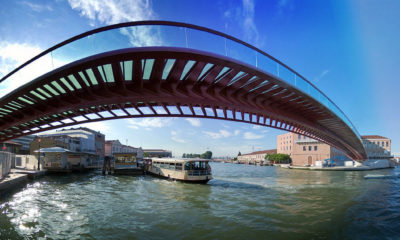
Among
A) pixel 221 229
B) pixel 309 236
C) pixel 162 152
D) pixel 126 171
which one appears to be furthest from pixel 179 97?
pixel 162 152

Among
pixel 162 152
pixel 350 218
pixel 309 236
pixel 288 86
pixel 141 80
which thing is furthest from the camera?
pixel 162 152

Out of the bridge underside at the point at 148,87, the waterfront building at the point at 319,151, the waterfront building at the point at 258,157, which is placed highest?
the bridge underside at the point at 148,87

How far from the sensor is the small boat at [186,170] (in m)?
22.5

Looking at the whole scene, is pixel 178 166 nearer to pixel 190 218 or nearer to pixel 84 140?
pixel 190 218

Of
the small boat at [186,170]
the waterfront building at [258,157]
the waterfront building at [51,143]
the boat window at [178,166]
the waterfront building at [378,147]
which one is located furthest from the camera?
the waterfront building at [258,157]

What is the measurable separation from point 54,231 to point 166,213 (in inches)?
180

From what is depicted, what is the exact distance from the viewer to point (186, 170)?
22.9 metres

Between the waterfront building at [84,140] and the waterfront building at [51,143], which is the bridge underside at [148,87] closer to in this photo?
the waterfront building at [51,143]

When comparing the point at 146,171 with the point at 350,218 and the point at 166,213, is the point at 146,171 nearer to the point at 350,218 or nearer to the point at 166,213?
the point at 166,213

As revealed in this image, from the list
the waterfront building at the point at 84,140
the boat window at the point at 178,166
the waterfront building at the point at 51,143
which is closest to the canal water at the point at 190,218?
the boat window at the point at 178,166

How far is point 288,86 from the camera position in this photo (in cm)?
1414

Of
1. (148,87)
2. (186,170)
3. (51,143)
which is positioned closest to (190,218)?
(148,87)

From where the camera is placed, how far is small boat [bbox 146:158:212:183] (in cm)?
2245

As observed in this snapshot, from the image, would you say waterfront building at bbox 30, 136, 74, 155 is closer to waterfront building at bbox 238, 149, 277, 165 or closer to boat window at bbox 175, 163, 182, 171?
boat window at bbox 175, 163, 182, 171
